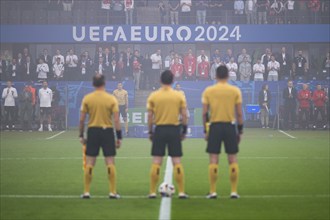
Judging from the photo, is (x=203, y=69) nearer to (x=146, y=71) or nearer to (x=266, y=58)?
(x=146, y=71)

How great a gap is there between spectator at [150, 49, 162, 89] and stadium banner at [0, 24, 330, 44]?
5.25 feet

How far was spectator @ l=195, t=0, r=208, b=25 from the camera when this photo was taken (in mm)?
43125

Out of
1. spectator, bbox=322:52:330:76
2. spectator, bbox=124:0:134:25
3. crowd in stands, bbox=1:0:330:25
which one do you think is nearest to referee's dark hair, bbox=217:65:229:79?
spectator, bbox=322:52:330:76

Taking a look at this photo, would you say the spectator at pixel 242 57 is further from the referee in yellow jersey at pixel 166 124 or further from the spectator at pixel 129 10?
the referee in yellow jersey at pixel 166 124

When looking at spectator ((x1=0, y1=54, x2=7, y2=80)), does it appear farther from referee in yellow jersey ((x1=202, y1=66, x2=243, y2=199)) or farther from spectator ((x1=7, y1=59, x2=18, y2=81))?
referee in yellow jersey ((x1=202, y1=66, x2=243, y2=199))

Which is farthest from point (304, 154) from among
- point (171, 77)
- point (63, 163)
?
point (171, 77)

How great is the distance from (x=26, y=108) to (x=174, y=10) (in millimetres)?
10071

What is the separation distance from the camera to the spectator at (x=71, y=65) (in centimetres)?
4075

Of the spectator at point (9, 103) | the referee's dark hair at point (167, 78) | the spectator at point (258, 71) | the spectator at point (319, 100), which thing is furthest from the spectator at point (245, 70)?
the referee's dark hair at point (167, 78)

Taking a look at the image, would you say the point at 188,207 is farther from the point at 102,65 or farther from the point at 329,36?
the point at 329,36

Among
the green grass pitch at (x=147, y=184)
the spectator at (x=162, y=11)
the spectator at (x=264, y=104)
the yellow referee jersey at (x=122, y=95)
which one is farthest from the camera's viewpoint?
the spectator at (x=162, y=11)

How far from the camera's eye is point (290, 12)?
4338cm

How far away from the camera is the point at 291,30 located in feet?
141

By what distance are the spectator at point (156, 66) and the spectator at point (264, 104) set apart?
537 cm
